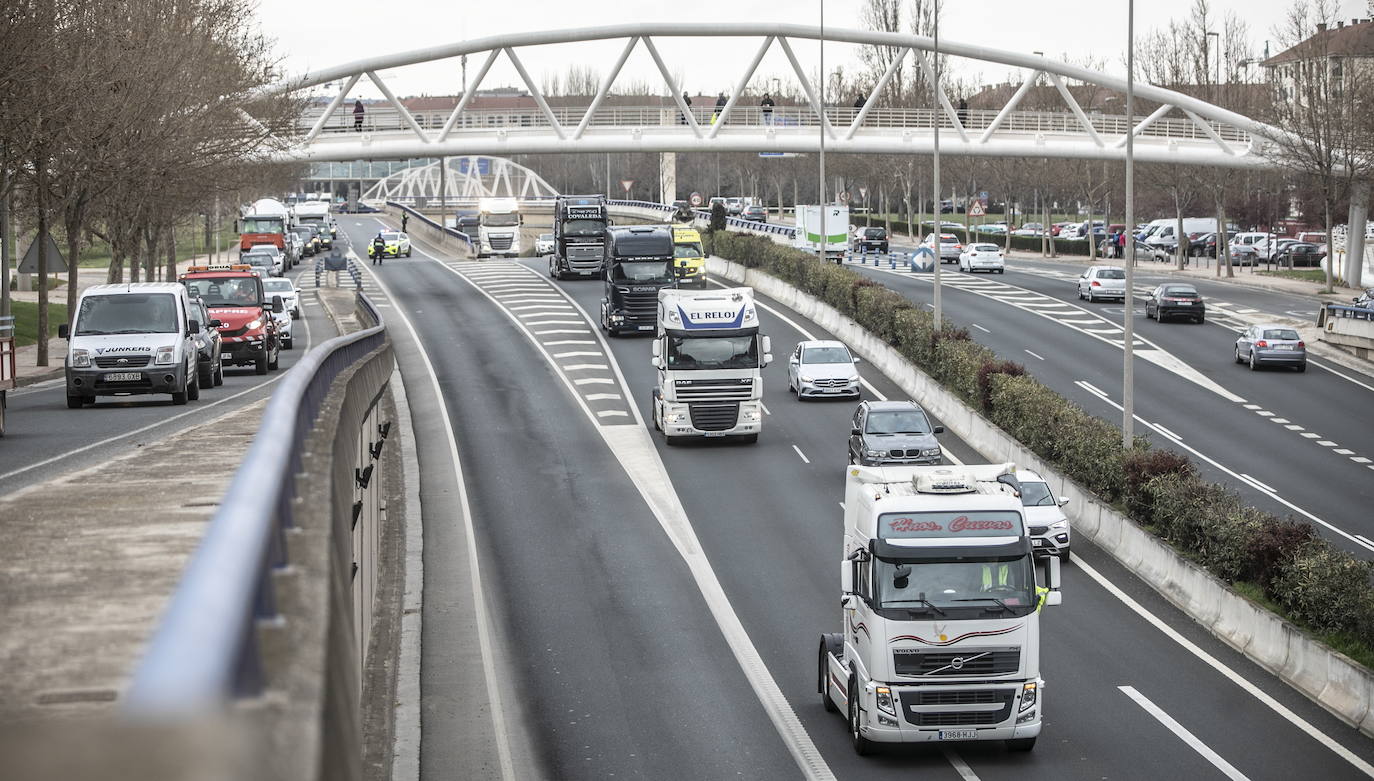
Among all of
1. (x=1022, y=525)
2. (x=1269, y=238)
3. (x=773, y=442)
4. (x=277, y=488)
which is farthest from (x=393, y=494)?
(x=1269, y=238)

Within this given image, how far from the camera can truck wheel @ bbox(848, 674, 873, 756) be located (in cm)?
1623

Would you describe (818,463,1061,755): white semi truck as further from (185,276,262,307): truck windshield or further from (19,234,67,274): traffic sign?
(19,234,67,274): traffic sign

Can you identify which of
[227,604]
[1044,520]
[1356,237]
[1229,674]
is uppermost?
[1356,237]

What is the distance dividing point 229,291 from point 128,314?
32.3ft

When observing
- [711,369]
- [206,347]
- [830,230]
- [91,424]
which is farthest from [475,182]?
[91,424]

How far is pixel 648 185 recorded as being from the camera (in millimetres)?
173375

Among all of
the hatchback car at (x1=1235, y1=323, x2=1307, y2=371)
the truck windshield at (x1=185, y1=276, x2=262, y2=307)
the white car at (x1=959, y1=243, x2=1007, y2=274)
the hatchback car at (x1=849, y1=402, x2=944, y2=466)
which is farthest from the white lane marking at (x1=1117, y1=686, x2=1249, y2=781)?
the white car at (x1=959, y1=243, x2=1007, y2=274)

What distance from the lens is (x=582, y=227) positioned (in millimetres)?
69125

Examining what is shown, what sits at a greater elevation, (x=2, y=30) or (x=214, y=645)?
(x=2, y=30)

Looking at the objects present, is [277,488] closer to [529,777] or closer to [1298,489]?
[529,777]

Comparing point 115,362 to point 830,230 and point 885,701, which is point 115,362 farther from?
point 830,230

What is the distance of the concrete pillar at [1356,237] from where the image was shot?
70812 millimetres

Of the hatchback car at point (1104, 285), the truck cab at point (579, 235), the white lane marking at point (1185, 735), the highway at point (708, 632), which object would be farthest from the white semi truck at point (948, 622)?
the truck cab at point (579, 235)

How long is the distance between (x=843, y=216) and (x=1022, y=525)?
55182 millimetres
